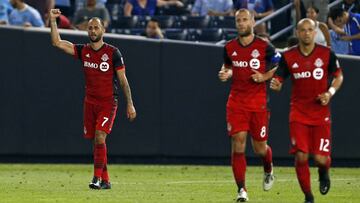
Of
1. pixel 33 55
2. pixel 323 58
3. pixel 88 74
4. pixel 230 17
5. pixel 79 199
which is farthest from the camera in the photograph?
pixel 230 17

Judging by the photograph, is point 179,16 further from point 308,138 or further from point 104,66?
point 308,138

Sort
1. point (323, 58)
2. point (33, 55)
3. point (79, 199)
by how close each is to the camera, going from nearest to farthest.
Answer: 1. point (323, 58)
2. point (79, 199)
3. point (33, 55)

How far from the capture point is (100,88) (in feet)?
52.2

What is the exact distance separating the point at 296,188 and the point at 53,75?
6824mm

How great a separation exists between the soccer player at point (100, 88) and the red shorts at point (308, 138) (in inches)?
127

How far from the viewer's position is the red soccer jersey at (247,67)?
14305 millimetres

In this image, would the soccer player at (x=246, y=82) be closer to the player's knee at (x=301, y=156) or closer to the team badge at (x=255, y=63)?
the team badge at (x=255, y=63)

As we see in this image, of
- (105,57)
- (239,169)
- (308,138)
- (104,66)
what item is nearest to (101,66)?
(104,66)

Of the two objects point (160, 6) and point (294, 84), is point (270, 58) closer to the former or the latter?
point (294, 84)

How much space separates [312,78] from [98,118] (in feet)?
12.4

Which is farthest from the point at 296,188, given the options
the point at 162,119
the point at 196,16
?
the point at 196,16

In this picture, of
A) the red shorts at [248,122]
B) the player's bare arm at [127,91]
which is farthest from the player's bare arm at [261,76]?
the player's bare arm at [127,91]

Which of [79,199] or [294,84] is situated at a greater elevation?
[294,84]

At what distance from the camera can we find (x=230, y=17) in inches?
941
